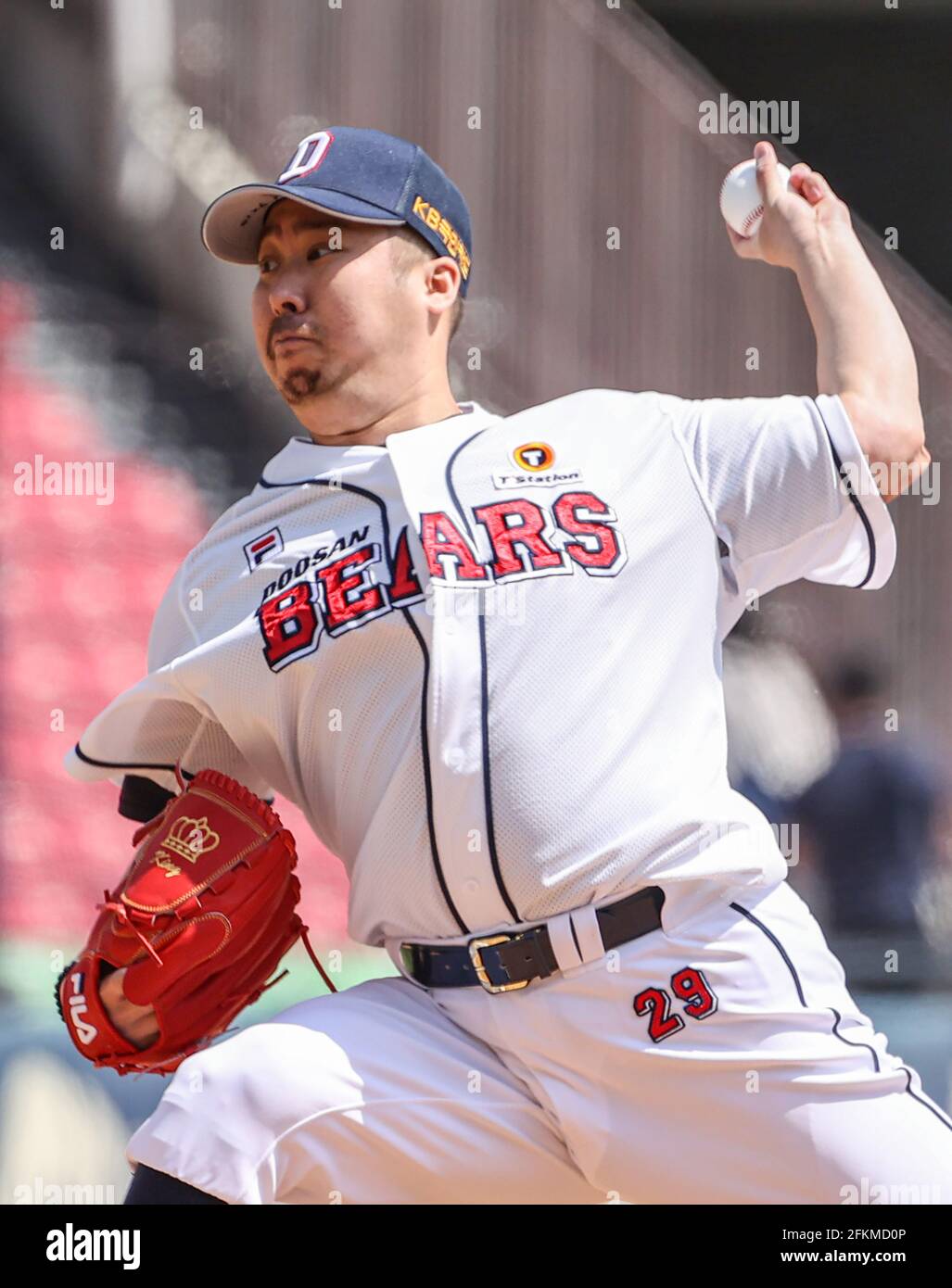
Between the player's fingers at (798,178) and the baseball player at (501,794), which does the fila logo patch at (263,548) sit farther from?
the player's fingers at (798,178)

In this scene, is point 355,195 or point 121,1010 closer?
point 121,1010

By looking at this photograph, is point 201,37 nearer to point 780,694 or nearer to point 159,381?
point 159,381

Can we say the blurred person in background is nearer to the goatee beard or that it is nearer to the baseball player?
the baseball player

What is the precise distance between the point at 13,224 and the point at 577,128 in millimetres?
1150

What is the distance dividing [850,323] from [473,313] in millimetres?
1803

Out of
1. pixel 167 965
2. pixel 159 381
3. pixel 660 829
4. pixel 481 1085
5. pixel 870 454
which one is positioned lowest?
pixel 481 1085

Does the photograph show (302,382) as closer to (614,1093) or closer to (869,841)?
A: (614,1093)

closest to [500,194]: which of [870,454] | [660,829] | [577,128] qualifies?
[577,128]

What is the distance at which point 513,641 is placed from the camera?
1459 mm

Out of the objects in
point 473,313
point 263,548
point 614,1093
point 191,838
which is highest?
point 473,313

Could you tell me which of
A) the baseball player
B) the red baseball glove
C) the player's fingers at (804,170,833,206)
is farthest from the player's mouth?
the player's fingers at (804,170,833,206)

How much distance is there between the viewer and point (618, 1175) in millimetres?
1426

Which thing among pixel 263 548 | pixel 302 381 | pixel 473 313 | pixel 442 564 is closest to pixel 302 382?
pixel 302 381

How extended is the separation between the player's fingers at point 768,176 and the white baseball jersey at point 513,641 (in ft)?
0.81
